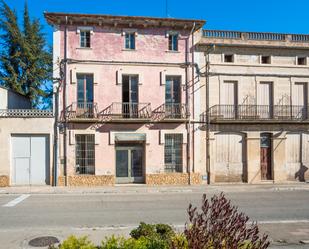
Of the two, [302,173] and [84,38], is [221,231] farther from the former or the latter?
[302,173]

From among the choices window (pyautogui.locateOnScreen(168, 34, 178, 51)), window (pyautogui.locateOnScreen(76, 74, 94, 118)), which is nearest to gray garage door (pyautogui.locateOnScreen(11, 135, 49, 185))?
window (pyautogui.locateOnScreen(76, 74, 94, 118))

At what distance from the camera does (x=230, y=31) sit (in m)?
21.4

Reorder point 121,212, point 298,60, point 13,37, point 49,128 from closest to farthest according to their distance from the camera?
point 121,212
point 49,128
point 298,60
point 13,37

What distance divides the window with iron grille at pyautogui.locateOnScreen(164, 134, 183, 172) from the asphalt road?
10.7 feet

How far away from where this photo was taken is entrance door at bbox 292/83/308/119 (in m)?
22.0

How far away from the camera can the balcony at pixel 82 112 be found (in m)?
19.3

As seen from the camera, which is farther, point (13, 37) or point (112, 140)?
point (13, 37)

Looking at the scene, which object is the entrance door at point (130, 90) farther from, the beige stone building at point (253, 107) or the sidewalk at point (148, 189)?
the sidewalk at point (148, 189)

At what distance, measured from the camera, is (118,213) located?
38.7 ft

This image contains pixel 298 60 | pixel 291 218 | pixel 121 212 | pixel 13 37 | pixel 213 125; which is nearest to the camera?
pixel 291 218

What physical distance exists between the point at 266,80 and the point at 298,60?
2.99 meters

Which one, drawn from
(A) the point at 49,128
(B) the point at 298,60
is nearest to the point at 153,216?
(A) the point at 49,128

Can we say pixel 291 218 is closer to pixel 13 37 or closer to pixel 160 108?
pixel 160 108

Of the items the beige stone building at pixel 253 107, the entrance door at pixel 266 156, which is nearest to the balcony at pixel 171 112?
the beige stone building at pixel 253 107
